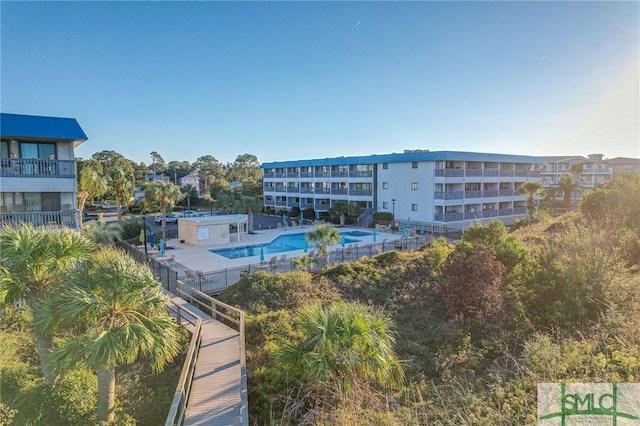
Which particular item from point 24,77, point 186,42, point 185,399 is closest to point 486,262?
point 185,399

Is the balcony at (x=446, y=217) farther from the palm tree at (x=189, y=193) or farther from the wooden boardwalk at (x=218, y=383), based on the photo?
the palm tree at (x=189, y=193)

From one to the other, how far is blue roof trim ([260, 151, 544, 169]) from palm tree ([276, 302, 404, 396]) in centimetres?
3463

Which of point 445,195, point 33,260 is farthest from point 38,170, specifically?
point 445,195

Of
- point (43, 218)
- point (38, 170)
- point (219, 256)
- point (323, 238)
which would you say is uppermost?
point (38, 170)

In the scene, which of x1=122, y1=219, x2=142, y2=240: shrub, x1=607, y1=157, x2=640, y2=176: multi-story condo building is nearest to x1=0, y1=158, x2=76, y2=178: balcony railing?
x1=122, y1=219, x2=142, y2=240: shrub

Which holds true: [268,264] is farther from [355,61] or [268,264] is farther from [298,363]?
[298,363]

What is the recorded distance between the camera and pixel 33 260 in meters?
8.32

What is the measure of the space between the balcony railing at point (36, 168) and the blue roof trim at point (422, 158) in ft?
106

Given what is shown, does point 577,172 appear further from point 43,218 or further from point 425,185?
point 43,218

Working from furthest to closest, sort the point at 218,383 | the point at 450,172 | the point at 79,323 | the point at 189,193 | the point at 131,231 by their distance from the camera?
1. the point at 189,193
2. the point at 450,172
3. the point at 131,231
4. the point at 218,383
5. the point at 79,323

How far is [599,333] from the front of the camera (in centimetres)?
955

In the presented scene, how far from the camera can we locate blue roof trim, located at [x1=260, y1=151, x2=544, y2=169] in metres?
39.8

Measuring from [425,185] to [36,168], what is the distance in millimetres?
34342

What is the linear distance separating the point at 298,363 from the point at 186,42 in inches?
658
